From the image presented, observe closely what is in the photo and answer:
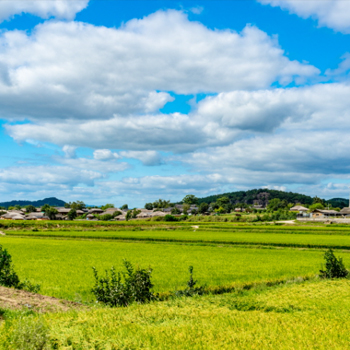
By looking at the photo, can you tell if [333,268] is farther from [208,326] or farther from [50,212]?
[50,212]

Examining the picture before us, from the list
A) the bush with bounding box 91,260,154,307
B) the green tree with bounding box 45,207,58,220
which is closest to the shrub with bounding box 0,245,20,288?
the bush with bounding box 91,260,154,307

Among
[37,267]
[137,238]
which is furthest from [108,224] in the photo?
[37,267]

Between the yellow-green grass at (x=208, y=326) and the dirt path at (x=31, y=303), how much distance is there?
142 cm

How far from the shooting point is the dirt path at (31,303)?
34.1 ft

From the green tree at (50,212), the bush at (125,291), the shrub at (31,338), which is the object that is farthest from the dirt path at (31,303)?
the green tree at (50,212)

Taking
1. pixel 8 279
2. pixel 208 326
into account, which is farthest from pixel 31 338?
pixel 8 279

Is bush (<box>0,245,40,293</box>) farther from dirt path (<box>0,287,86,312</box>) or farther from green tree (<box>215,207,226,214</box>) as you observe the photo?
green tree (<box>215,207,226,214</box>)

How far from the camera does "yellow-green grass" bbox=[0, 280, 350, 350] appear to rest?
21.1 feet

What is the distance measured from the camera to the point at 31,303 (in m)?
10.9

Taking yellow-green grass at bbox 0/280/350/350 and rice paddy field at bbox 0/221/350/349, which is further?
rice paddy field at bbox 0/221/350/349

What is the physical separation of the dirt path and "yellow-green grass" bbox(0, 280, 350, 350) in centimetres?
142

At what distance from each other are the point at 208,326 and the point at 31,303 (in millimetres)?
6147

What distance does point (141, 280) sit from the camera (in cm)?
1204

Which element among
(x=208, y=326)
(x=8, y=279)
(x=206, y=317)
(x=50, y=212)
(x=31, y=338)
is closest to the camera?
(x=31, y=338)
